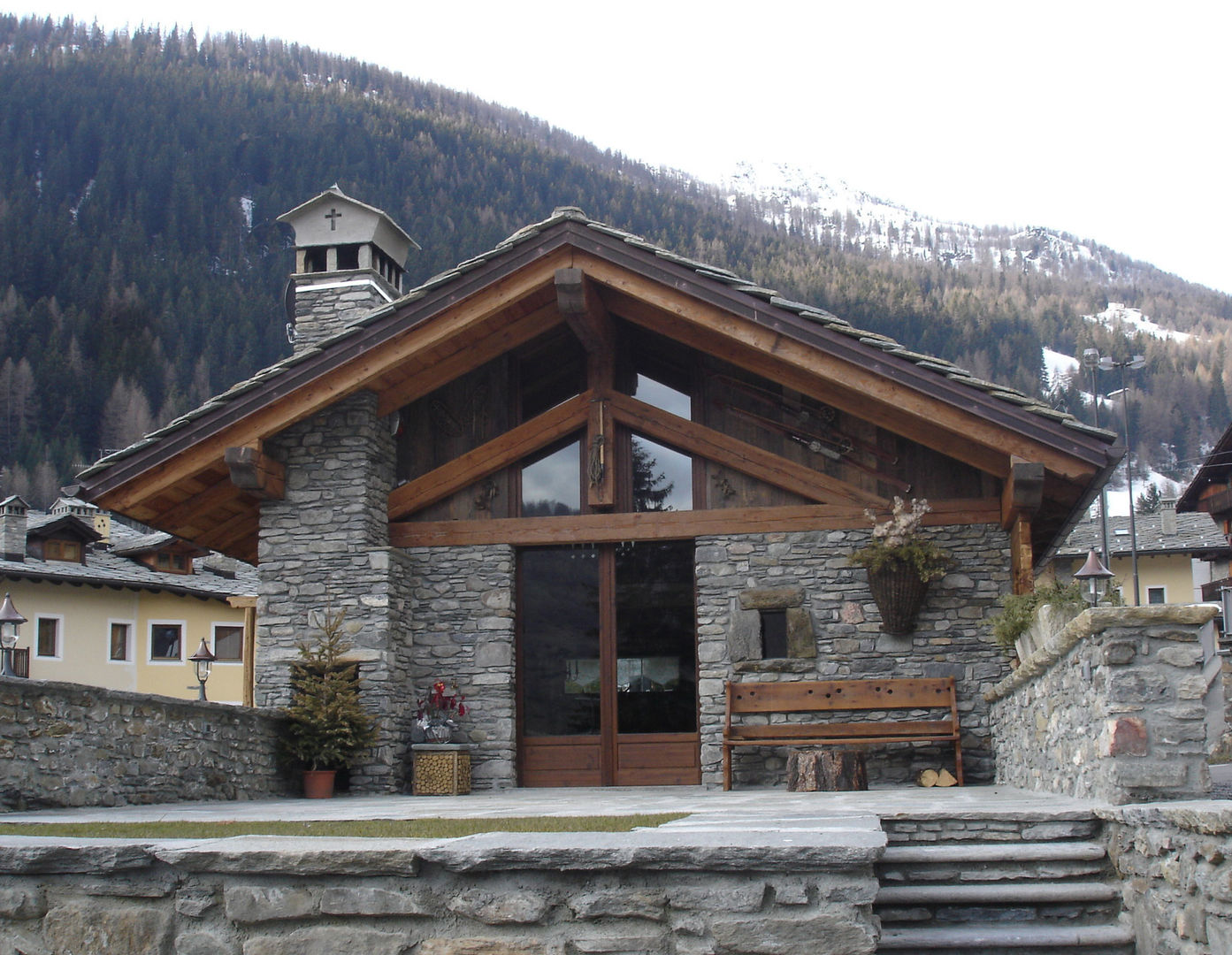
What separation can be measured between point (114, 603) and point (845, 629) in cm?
2532

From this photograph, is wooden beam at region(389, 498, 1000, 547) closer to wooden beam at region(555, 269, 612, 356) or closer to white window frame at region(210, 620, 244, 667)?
wooden beam at region(555, 269, 612, 356)

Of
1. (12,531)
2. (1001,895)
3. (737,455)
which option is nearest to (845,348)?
A: (737,455)

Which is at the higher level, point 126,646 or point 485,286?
point 485,286

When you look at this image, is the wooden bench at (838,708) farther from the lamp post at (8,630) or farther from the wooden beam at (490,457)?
the lamp post at (8,630)

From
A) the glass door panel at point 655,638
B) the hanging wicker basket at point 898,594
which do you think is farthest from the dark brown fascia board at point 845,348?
the glass door panel at point 655,638

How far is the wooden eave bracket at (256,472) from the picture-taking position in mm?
10492

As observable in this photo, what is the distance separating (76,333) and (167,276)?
7.56 m

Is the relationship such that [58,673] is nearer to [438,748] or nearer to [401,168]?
[438,748]

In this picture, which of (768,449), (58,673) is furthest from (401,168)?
(768,449)

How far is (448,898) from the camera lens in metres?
4.15

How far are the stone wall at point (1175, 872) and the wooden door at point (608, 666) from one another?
594 centimetres

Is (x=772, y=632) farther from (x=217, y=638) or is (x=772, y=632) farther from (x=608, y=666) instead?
(x=217, y=638)

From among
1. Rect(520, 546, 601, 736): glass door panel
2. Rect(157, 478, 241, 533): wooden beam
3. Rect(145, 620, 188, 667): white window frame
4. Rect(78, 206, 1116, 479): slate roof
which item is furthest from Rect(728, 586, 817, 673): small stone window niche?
Rect(145, 620, 188, 667): white window frame

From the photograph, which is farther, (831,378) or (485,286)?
(485,286)
